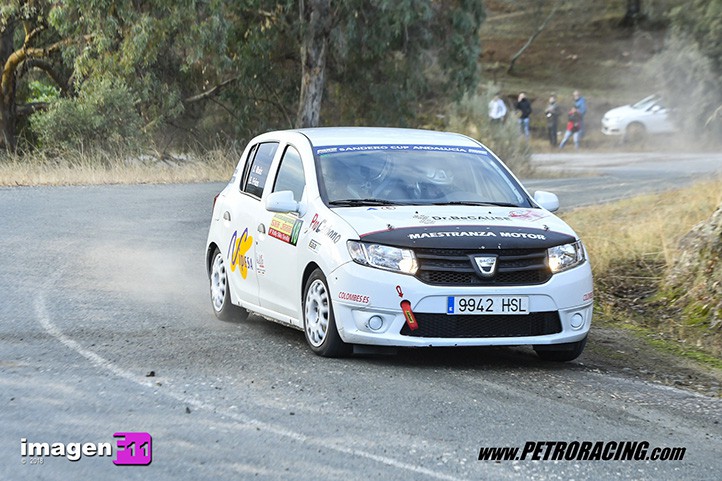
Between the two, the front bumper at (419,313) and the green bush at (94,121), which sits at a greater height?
the front bumper at (419,313)

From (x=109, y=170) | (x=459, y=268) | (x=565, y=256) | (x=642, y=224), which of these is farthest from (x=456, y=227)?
(x=109, y=170)

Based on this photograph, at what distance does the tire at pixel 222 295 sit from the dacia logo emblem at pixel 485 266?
289 centimetres

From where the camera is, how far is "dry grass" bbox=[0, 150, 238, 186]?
86.7ft

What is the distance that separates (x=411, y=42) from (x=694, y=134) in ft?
48.6

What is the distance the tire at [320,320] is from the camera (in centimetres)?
936

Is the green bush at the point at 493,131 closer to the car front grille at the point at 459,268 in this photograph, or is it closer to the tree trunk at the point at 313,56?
the tree trunk at the point at 313,56

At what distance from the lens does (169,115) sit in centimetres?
3500

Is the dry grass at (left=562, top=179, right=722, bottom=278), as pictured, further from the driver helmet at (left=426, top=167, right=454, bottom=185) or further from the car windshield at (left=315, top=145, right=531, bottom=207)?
the driver helmet at (left=426, top=167, right=454, bottom=185)

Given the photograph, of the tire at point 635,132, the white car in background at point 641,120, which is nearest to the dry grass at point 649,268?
the white car in background at point 641,120

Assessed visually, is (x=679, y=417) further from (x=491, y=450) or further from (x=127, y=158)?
(x=127, y=158)

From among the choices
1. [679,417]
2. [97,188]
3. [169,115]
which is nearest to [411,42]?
[169,115]

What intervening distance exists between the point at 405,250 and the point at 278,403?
167cm

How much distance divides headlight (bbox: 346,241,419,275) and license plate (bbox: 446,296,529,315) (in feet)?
1.14

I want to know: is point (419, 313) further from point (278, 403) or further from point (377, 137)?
point (377, 137)
